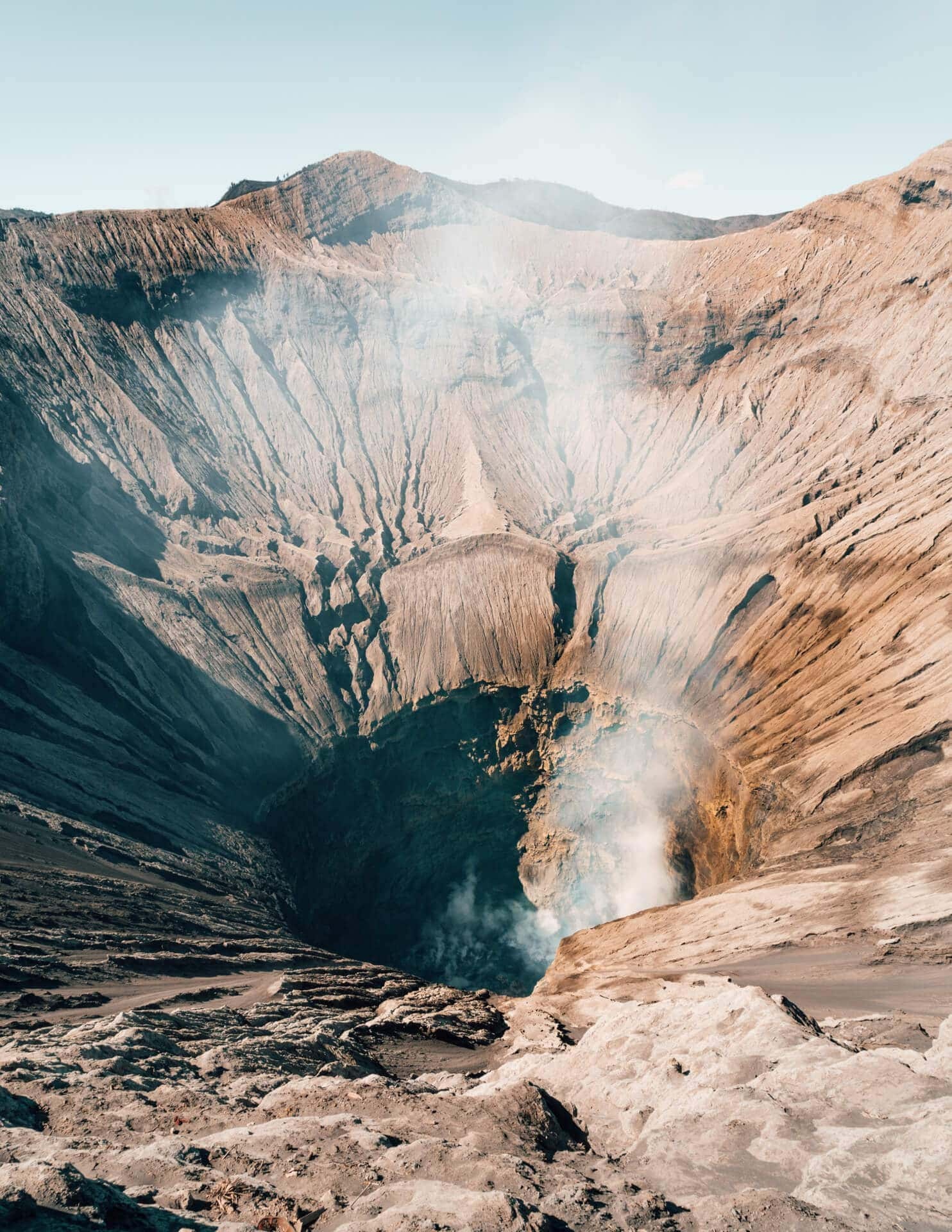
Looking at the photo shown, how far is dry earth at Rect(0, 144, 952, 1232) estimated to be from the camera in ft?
47.7

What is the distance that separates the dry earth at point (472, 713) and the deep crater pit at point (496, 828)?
0.93 ft

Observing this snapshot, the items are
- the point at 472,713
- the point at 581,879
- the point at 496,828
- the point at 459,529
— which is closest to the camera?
the point at 581,879

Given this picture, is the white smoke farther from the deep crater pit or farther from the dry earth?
the dry earth

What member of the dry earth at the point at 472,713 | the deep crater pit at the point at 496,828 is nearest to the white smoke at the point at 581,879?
the deep crater pit at the point at 496,828

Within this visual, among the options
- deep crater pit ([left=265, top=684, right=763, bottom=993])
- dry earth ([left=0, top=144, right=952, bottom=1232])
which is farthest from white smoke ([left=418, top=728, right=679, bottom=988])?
dry earth ([left=0, top=144, right=952, bottom=1232])

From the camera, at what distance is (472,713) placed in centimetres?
5931

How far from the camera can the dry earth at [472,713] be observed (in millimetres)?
14539

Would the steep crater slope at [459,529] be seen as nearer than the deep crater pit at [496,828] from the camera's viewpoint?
Yes

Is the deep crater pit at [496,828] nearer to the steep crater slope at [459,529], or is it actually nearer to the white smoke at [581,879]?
the white smoke at [581,879]

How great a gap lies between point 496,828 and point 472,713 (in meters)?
7.91

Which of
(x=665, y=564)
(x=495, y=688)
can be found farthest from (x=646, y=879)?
(x=665, y=564)

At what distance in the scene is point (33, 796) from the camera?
119 ft

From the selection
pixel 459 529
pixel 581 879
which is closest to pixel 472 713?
A: pixel 581 879

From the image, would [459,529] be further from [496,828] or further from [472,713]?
[496,828]
